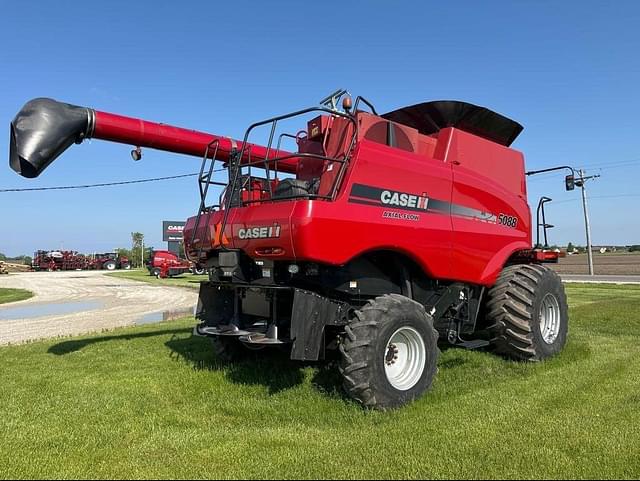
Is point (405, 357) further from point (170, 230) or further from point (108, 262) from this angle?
Answer: point (108, 262)

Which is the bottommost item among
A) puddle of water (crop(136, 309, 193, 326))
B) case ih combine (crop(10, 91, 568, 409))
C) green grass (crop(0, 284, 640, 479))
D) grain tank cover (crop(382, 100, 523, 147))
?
green grass (crop(0, 284, 640, 479))

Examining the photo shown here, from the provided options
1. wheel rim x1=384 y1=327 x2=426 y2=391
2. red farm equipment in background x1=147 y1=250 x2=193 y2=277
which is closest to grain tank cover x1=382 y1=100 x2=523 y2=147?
wheel rim x1=384 y1=327 x2=426 y2=391

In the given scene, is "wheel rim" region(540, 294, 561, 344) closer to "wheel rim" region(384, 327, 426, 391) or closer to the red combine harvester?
"wheel rim" region(384, 327, 426, 391)

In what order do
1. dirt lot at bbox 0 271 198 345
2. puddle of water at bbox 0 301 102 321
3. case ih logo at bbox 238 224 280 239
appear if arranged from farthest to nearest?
1. puddle of water at bbox 0 301 102 321
2. dirt lot at bbox 0 271 198 345
3. case ih logo at bbox 238 224 280 239

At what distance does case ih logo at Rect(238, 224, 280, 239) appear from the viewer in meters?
5.04

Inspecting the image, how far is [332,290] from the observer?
5434 mm

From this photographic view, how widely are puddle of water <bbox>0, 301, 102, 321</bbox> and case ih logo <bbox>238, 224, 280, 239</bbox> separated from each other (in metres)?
11.5

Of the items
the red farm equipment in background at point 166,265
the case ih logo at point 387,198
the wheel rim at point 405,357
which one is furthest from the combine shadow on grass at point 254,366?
the red farm equipment in background at point 166,265

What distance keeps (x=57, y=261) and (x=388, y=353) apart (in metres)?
62.8

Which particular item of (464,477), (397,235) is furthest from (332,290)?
(464,477)

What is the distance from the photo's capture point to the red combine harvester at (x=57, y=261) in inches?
2354

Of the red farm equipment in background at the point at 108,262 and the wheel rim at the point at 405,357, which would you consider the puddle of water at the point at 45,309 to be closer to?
the wheel rim at the point at 405,357

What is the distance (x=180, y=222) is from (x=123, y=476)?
2590 inches

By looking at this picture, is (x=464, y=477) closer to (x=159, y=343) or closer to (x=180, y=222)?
(x=159, y=343)
